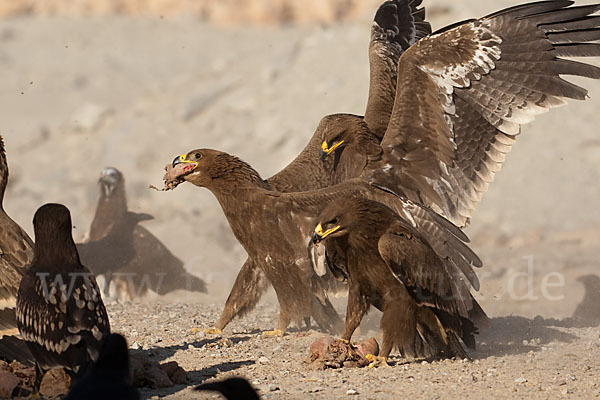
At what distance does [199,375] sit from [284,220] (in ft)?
5.60

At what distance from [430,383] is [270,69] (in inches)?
591

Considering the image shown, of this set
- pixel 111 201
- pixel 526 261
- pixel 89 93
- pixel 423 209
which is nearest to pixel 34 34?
pixel 89 93

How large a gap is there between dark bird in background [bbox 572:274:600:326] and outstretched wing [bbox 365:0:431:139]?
281cm

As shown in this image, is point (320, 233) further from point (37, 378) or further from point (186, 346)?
point (37, 378)

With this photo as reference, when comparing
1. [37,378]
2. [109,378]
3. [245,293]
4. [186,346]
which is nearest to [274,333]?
[245,293]

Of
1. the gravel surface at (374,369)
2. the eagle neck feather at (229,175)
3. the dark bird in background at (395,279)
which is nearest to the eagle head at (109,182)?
the gravel surface at (374,369)

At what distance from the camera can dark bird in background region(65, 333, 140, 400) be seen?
5348mm

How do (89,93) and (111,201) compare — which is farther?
(89,93)

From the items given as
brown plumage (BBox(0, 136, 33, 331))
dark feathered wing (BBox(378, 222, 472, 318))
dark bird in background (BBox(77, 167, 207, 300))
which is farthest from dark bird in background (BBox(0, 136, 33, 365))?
dark bird in background (BBox(77, 167, 207, 300))

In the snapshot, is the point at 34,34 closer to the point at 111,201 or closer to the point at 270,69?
the point at 270,69

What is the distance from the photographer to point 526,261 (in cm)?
1430

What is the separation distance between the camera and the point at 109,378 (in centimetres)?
545

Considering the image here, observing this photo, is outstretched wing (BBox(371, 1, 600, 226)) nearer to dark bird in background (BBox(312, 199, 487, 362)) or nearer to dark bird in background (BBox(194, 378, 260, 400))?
dark bird in background (BBox(312, 199, 487, 362))

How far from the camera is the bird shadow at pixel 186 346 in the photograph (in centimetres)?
839
